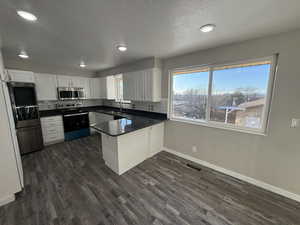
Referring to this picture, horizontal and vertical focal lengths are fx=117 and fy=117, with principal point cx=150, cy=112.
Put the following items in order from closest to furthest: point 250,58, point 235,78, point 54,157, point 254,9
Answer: point 254,9 < point 250,58 < point 235,78 < point 54,157

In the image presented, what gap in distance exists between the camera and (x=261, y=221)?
5.03 feet

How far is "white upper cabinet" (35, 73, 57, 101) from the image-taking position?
3568 mm

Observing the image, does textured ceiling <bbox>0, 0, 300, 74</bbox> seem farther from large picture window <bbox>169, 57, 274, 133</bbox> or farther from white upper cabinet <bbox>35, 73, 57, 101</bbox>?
white upper cabinet <bbox>35, 73, 57, 101</bbox>

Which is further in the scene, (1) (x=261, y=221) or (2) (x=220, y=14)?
(1) (x=261, y=221)

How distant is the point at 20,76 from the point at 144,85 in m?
3.11

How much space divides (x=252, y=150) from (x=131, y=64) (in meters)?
3.62

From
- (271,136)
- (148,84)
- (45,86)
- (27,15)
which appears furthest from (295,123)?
(45,86)

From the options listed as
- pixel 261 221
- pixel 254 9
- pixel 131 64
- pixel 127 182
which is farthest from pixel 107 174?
pixel 254 9

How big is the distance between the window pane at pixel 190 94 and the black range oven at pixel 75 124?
3268 mm

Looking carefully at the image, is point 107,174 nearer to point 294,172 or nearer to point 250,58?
point 294,172

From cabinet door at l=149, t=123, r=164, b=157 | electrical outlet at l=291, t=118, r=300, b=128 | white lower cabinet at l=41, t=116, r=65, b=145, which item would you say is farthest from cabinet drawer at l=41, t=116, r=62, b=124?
electrical outlet at l=291, t=118, r=300, b=128

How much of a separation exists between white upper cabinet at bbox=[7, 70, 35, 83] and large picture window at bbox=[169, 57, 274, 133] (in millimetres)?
3720

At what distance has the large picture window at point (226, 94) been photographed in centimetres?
205

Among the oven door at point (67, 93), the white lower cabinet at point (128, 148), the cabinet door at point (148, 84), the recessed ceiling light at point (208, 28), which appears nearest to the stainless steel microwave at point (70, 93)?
the oven door at point (67, 93)
